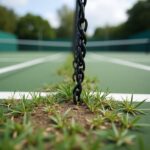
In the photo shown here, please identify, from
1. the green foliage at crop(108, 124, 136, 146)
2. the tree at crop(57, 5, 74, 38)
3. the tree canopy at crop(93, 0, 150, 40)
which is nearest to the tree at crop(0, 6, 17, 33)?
the tree at crop(57, 5, 74, 38)

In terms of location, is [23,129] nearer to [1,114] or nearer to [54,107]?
[1,114]

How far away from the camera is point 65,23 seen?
70062 millimetres

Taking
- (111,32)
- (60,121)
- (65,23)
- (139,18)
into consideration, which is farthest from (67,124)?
(65,23)

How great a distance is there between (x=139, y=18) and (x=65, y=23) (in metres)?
24.0

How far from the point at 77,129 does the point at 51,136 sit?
0.23 metres

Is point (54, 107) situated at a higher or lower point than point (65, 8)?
lower

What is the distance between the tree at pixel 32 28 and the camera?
56.3 m

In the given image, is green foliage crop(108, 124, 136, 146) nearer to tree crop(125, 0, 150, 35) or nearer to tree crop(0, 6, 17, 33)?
tree crop(125, 0, 150, 35)

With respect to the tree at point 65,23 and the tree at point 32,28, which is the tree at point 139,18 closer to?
the tree at point 32,28

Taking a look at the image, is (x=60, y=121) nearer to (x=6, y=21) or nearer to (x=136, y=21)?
(x=136, y=21)

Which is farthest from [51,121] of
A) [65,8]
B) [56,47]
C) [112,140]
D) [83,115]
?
[65,8]

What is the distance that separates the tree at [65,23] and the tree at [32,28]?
5.22 m

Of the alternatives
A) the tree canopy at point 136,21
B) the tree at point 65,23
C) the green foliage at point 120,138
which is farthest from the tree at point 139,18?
the green foliage at point 120,138

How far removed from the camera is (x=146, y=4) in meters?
52.1
